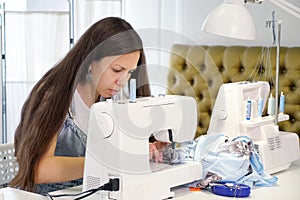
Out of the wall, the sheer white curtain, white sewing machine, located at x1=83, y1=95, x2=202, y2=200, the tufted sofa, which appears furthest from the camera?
the sheer white curtain

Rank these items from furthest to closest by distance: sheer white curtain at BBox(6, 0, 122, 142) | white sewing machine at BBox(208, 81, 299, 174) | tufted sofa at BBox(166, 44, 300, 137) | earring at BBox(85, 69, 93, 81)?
sheer white curtain at BBox(6, 0, 122, 142) → tufted sofa at BBox(166, 44, 300, 137) → white sewing machine at BBox(208, 81, 299, 174) → earring at BBox(85, 69, 93, 81)

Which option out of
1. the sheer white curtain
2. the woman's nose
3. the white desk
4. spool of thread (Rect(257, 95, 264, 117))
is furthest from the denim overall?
the sheer white curtain

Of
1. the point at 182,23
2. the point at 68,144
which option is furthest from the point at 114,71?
the point at 182,23

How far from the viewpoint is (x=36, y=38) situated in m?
3.67

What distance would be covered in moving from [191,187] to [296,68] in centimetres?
129

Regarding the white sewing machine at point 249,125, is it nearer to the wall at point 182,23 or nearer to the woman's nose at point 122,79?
the woman's nose at point 122,79

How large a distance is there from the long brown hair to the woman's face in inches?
0.8

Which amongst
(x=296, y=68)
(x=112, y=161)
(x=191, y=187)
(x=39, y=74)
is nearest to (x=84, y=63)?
(x=112, y=161)

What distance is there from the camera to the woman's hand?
69.8 inches

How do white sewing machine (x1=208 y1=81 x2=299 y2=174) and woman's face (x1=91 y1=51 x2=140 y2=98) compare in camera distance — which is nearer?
woman's face (x1=91 y1=51 x2=140 y2=98)

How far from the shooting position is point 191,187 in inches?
72.9

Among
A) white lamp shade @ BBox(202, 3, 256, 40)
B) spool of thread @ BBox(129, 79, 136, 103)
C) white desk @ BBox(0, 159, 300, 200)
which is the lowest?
→ white desk @ BBox(0, 159, 300, 200)

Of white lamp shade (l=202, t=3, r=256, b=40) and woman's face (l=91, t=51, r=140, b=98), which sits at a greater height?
white lamp shade (l=202, t=3, r=256, b=40)

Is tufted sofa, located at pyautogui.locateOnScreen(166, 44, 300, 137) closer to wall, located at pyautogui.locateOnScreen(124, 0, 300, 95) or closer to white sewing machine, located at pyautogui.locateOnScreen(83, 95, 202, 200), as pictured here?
wall, located at pyautogui.locateOnScreen(124, 0, 300, 95)
